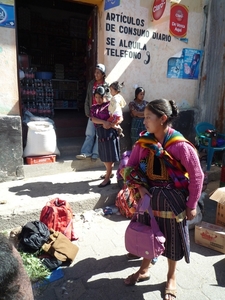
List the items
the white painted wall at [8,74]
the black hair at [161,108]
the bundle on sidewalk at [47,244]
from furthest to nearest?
the white painted wall at [8,74]
the bundle on sidewalk at [47,244]
the black hair at [161,108]

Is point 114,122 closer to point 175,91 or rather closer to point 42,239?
point 42,239

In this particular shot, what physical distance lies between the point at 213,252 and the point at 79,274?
5.07 feet

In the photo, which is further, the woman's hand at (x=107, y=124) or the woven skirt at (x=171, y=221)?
the woman's hand at (x=107, y=124)

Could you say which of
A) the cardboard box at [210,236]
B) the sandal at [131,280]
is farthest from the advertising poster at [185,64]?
the sandal at [131,280]

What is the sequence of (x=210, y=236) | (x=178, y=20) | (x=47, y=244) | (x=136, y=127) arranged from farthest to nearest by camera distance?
1. (x=178, y=20)
2. (x=136, y=127)
3. (x=210, y=236)
4. (x=47, y=244)

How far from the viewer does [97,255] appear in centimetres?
294

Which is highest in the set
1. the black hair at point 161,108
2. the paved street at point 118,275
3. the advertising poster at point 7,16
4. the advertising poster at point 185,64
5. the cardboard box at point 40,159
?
the advertising poster at point 7,16

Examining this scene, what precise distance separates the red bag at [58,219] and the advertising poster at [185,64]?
13.2ft

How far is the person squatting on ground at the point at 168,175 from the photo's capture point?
200 centimetres

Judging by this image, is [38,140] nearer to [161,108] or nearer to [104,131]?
[104,131]

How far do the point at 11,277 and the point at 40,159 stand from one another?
3675 millimetres

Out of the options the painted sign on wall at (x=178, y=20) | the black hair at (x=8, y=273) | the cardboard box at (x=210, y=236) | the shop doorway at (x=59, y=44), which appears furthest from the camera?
the shop doorway at (x=59, y=44)

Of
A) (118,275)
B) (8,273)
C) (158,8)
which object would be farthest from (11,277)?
(158,8)

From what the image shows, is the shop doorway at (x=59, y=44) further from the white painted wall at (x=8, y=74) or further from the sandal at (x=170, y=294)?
the sandal at (x=170, y=294)
